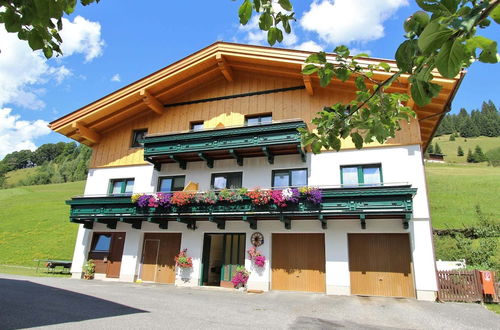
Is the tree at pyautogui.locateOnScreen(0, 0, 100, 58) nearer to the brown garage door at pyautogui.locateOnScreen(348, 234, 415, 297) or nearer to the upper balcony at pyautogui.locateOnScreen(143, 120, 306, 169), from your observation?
the upper balcony at pyautogui.locateOnScreen(143, 120, 306, 169)

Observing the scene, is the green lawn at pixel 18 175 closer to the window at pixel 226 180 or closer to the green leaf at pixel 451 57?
the window at pixel 226 180

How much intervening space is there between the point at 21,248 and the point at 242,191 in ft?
101

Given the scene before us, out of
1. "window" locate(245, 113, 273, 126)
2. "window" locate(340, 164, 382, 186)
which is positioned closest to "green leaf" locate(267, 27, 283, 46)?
"window" locate(340, 164, 382, 186)

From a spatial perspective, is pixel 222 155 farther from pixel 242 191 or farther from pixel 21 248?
pixel 21 248

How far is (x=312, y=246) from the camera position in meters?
17.2

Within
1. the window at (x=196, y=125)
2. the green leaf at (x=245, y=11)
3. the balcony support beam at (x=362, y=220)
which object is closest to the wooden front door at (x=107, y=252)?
the window at (x=196, y=125)

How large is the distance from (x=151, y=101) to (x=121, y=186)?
598 cm

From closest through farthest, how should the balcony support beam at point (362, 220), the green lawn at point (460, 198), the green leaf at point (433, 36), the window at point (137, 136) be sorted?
1. the green leaf at point (433, 36)
2. the balcony support beam at point (362, 220)
3. the window at point (137, 136)
4. the green lawn at point (460, 198)

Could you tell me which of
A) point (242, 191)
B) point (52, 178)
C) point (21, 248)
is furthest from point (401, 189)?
point (52, 178)

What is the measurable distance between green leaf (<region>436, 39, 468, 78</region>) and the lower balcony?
47.0 feet

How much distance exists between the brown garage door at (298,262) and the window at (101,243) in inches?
435

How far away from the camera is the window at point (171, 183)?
20578 mm

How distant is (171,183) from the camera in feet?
68.3

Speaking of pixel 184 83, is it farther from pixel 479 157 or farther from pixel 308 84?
pixel 479 157
